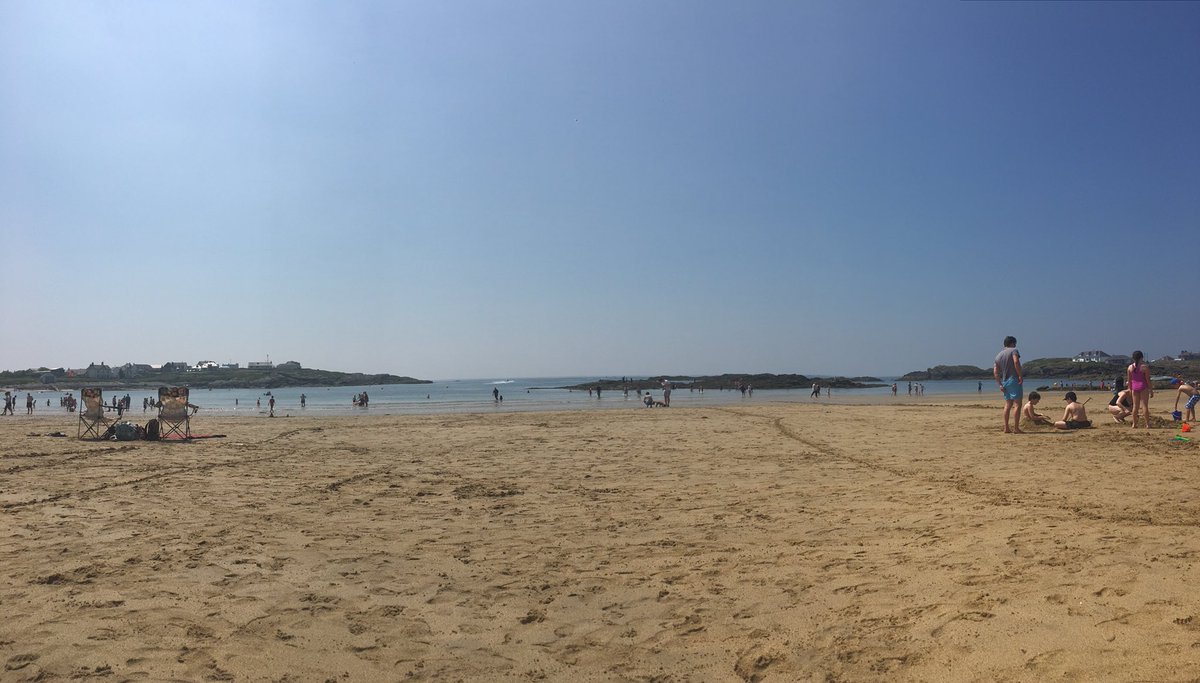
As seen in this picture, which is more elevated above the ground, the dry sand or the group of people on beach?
the group of people on beach

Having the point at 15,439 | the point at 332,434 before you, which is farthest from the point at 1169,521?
the point at 15,439

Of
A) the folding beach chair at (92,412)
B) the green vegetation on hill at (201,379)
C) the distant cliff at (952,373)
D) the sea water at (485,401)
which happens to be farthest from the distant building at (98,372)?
the distant cliff at (952,373)

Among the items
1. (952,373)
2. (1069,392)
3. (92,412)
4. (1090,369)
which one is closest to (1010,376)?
(1069,392)

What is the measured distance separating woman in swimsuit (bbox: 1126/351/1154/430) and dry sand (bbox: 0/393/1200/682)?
12.8ft

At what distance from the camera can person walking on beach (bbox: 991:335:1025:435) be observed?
41.1 ft

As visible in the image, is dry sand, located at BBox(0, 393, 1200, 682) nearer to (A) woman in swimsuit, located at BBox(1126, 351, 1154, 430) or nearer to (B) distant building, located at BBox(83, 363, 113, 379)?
(A) woman in swimsuit, located at BBox(1126, 351, 1154, 430)

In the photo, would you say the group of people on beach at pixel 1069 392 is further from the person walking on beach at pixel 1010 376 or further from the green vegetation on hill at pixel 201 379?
the green vegetation on hill at pixel 201 379

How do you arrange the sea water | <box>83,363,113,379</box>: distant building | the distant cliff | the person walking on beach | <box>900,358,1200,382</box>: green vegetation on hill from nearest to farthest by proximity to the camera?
the person walking on beach < the sea water < <box>900,358,1200,382</box>: green vegetation on hill < the distant cliff < <box>83,363,113,379</box>: distant building

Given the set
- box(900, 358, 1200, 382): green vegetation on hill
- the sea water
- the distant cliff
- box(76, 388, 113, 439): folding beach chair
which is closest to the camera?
box(76, 388, 113, 439): folding beach chair

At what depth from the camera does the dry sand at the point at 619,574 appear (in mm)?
3502

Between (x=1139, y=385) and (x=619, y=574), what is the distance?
13400mm

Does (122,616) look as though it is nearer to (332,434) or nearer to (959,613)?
(959,613)

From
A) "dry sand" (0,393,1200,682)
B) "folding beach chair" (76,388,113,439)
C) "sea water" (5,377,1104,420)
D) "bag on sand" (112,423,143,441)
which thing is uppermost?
"folding beach chair" (76,388,113,439)

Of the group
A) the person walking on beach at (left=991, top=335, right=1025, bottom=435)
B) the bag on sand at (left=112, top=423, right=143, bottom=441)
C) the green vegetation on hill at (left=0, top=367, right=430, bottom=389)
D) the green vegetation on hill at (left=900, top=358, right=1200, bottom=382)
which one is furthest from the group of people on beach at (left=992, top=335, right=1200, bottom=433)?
the green vegetation on hill at (left=0, top=367, right=430, bottom=389)
